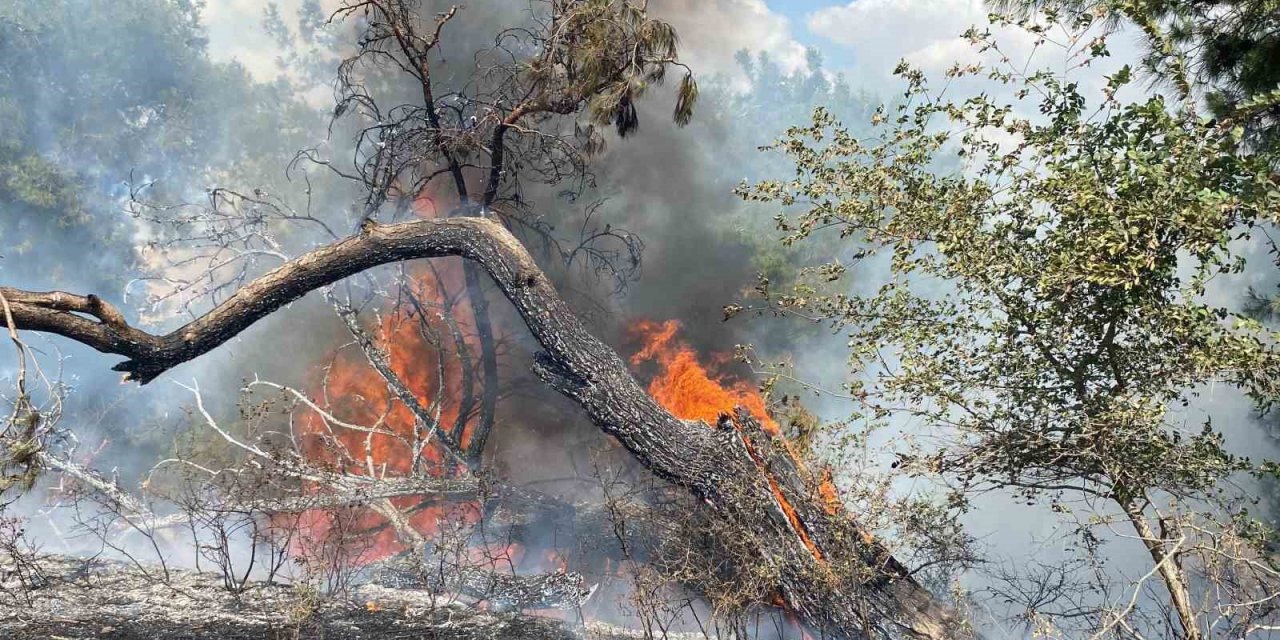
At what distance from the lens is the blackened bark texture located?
21.6 feet

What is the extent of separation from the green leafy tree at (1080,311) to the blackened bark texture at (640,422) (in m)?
1.37

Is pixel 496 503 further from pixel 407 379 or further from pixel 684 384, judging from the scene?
pixel 407 379

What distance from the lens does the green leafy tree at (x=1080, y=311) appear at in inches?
189

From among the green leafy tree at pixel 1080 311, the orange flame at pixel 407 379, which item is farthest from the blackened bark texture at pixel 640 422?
the orange flame at pixel 407 379

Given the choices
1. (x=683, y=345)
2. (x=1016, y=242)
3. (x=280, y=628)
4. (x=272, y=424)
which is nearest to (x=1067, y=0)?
(x=1016, y=242)

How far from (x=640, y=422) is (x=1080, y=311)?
3.91 meters

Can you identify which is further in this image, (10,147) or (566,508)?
(10,147)

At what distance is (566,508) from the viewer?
9.55m

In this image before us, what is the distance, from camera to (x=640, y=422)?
7816 mm

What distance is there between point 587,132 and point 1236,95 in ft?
22.0

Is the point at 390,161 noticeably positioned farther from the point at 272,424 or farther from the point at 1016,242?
the point at 1016,242

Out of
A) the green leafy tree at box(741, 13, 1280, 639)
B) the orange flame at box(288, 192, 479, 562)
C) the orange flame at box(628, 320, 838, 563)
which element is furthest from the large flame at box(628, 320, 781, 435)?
the green leafy tree at box(741, 13, 1280, 639)

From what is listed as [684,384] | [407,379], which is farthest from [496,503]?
[407,379]

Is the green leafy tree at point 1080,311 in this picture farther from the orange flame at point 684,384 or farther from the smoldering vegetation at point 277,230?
the smoldering vegetation at point 277,230
